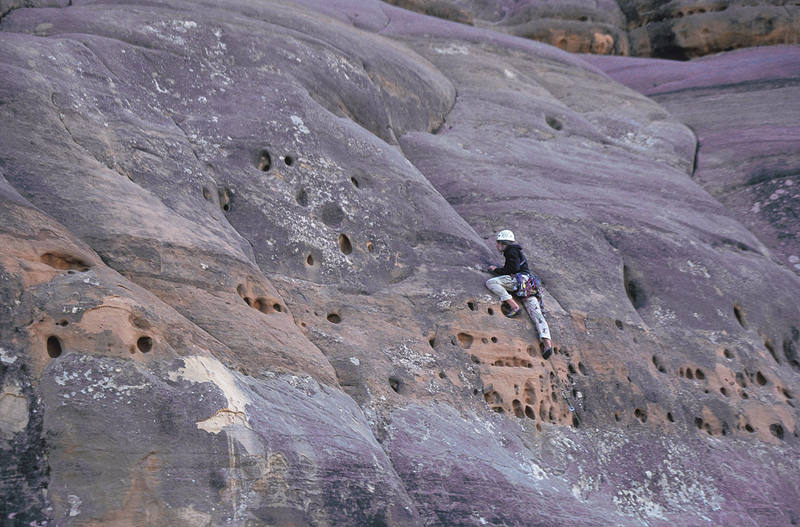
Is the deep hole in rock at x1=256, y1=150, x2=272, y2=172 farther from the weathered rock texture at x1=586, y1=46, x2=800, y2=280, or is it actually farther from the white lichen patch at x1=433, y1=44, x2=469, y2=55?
the white lichen patch at x1=433, y1=44, x2=469, y2=55

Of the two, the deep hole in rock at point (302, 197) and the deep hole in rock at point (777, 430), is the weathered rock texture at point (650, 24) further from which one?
the deep hole in rock at point (777, 430)

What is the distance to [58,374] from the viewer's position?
4.97m

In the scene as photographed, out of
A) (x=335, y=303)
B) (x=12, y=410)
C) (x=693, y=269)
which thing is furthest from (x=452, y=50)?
(x=12, y=410)

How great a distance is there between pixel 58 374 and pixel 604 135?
12.1 metres

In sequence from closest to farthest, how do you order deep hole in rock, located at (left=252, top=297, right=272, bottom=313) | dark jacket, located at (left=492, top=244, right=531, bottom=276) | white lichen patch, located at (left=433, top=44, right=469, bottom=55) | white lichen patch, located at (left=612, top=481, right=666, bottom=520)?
1. deep hole in rock, located at (left=252, top=297, right=272, bottom=313)
2. white lichen patch, located at (left=612, top=481, right=666, bottom=520)
3. dark jacket, located at (left=492, top=244, right=531, bottom=276)
4. white lichen patch, located at (left=433, top=44, right=469, bottom=55)

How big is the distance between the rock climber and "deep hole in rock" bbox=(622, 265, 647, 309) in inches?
80.3

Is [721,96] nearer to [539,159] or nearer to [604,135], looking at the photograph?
[604,135]

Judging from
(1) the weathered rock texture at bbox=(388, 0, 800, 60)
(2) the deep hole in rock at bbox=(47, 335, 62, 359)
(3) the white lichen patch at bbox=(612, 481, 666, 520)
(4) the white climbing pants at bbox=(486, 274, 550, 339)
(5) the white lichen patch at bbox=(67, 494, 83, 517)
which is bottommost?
(5) the white lichen patch at bbox=(67, 494, 83, 517)

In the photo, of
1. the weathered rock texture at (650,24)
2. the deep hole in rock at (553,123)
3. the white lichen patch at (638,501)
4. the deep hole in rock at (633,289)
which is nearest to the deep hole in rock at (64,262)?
the white lichen patch at (638,501)

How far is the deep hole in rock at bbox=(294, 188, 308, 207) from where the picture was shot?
28.6 ft

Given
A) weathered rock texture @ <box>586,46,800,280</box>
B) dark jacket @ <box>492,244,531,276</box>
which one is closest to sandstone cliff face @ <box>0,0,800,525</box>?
dark jacket @ <box>492,244,531,276</box>

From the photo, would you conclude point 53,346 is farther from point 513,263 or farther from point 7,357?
point 513,263

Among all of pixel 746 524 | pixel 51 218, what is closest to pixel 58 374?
pixel 51 218

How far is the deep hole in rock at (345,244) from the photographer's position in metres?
8.70
